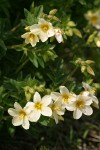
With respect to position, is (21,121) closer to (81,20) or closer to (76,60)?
(76,60)

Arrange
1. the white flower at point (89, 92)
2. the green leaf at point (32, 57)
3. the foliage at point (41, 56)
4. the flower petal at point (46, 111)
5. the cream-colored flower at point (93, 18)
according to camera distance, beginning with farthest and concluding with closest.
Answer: the cream-colored flower at point (93, 18)
the green leaf at point (32, 57)
the foliage at point (41, 56)
the white flower at point (89, 92)
the flower petal at point (46, 111)

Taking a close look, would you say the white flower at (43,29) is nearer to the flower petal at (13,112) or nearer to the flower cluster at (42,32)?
the flower cluster at (42,32)

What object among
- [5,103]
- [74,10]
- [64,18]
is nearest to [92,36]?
[64,18]

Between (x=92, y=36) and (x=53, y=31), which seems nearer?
(x=53, y=31)

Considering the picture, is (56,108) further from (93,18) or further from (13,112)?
(93,18)

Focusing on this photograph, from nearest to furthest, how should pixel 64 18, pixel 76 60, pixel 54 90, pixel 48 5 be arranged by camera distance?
1. pixel 54 90
2. pixel 76 60
3. pixel 64 18
4. pixel 48 5

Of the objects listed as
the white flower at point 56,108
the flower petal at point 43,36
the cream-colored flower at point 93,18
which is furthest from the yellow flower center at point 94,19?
the white flower at point 56,108

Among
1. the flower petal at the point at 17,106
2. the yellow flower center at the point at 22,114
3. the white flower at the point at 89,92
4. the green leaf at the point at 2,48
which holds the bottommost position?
the yellow flower center at the point at 22,114
